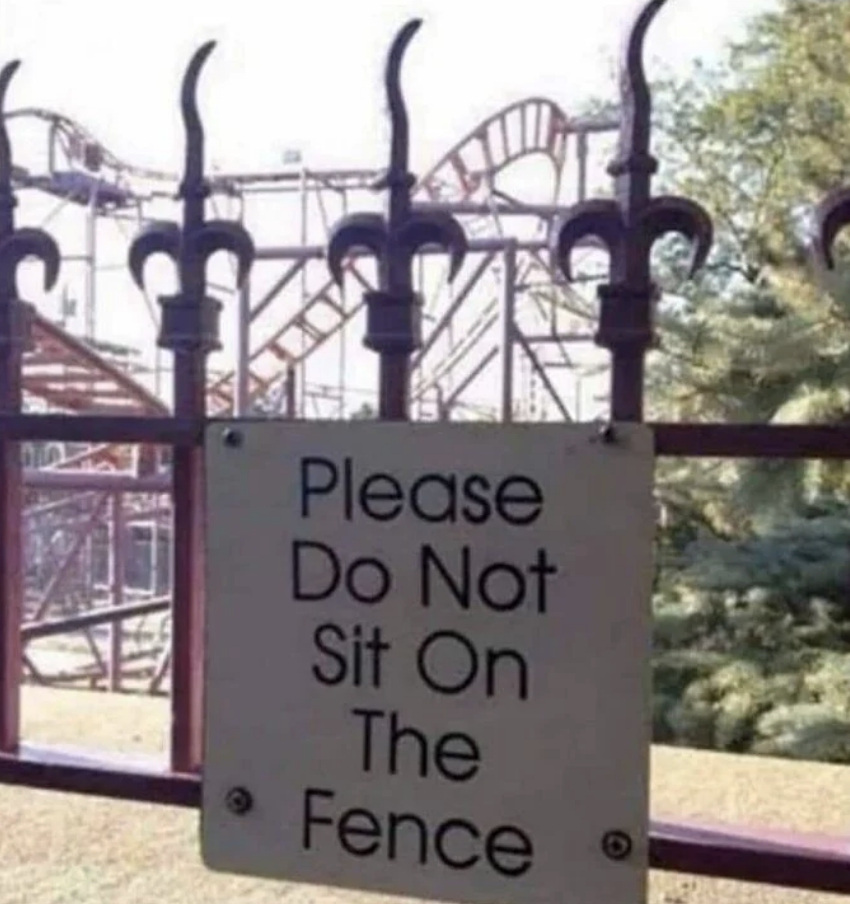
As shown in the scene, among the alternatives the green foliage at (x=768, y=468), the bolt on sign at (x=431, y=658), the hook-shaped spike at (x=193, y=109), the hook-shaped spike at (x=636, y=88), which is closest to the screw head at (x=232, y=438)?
the bolt on sign at (x=431, y=658)

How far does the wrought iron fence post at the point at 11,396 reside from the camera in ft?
3.58

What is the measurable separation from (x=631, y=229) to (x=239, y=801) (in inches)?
19.6

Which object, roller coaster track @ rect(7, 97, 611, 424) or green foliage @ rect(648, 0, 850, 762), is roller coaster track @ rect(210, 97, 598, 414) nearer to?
roller coaster track @ rect(7, 97, 611, 424)

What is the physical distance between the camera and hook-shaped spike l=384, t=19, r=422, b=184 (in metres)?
0.99

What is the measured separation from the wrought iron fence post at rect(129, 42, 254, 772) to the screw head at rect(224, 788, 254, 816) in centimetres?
12

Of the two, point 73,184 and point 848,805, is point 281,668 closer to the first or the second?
point 848,805

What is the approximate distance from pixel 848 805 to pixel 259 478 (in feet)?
3.23

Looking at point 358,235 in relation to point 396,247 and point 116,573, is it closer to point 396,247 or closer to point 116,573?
point 396,247

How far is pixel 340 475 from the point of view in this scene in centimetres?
93

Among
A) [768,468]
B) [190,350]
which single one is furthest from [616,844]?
[768,468]

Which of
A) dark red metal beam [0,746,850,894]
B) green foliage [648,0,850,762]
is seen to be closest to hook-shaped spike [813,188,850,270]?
dark red metal beam [0,746,850,894]

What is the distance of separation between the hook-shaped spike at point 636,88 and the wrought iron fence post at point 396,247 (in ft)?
0.47

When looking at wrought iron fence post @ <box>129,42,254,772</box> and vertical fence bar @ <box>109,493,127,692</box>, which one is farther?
vertical fence bar @ <box>109,493,127,692</box>

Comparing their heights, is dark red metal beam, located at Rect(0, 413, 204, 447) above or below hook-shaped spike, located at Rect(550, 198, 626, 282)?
below
